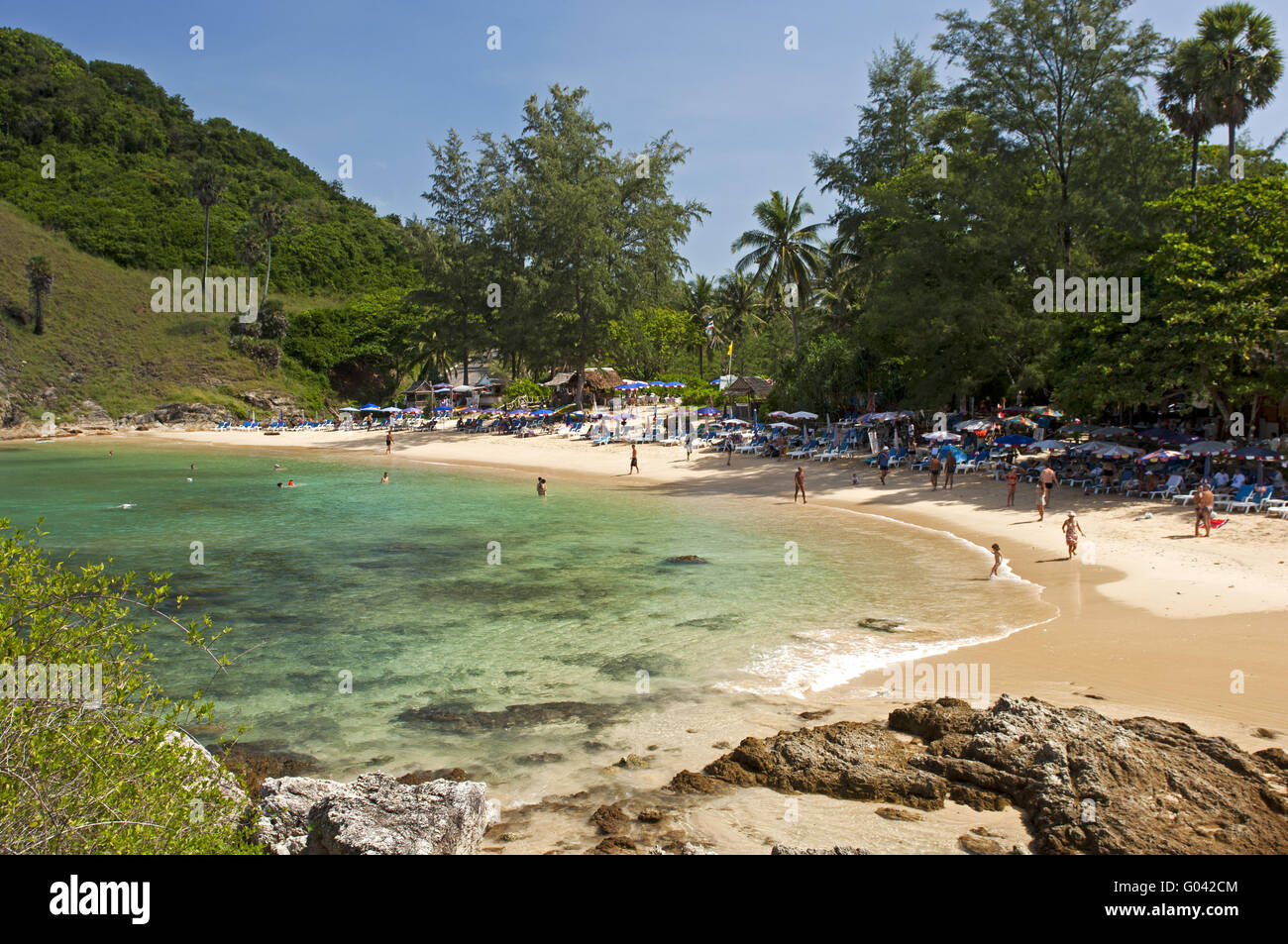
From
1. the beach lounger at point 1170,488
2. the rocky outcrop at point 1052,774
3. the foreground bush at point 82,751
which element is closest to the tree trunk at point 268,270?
the beach lounger at point 1170,488

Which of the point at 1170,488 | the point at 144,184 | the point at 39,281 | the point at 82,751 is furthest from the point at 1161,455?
the point at 144,184

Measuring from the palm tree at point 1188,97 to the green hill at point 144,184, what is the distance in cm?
6536

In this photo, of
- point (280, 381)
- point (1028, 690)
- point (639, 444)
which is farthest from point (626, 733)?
point (280, 381)

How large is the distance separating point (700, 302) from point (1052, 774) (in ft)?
234

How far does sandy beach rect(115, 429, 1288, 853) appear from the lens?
290 inches

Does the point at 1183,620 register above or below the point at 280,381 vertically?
below

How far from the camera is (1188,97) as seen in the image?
1105 inches

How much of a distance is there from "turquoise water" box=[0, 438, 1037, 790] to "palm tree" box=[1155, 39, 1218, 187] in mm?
18751

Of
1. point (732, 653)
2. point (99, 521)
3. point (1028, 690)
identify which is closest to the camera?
point (1028, 690)

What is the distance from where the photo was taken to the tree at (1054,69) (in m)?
31.0

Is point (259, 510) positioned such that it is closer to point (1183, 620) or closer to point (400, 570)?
point (400, 570)
